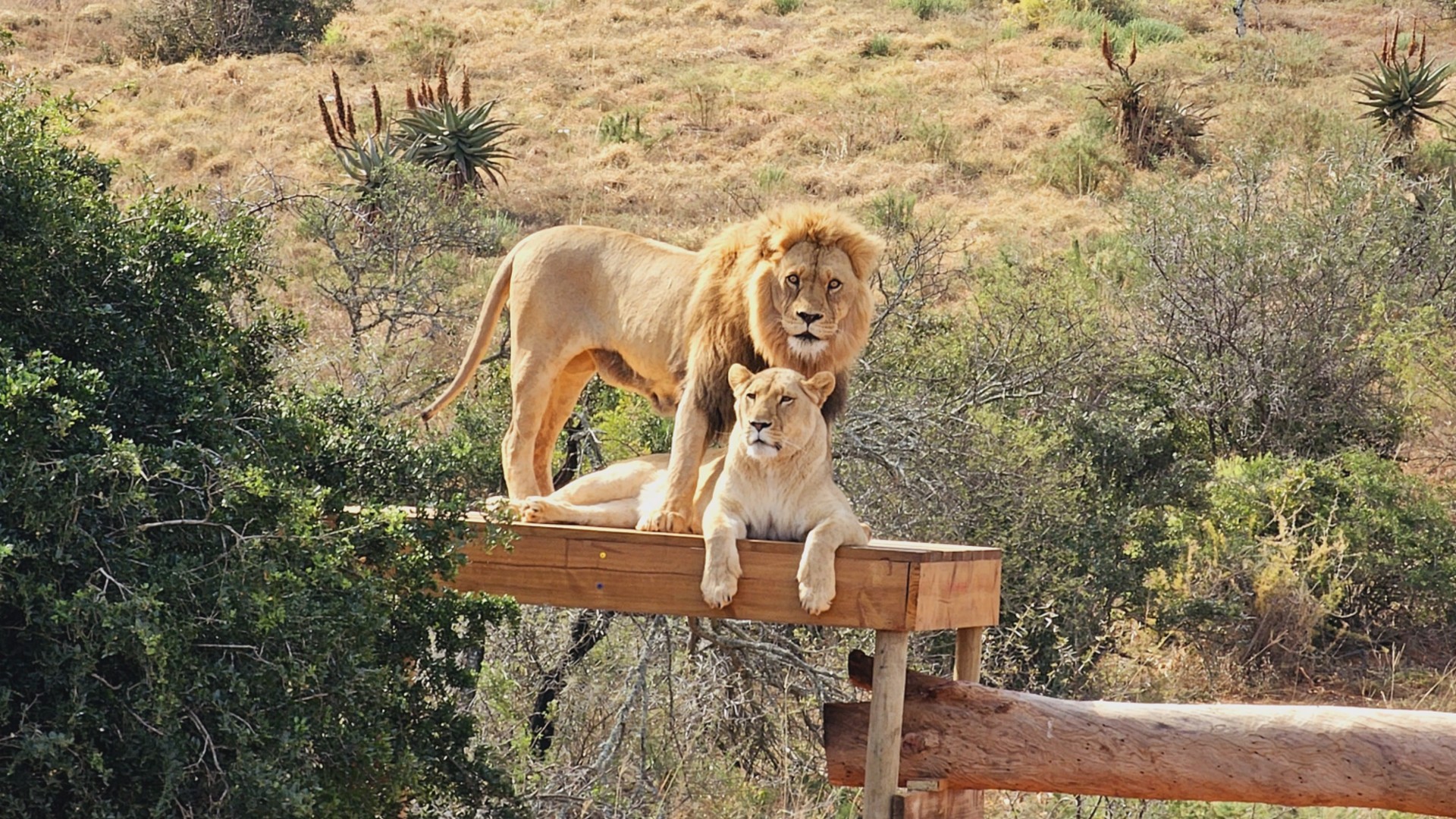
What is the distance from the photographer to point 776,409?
495cm

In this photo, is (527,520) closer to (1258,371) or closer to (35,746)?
(35,746)

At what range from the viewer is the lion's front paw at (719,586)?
494cm

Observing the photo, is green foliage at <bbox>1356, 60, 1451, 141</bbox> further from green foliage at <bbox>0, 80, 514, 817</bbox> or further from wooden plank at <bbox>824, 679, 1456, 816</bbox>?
green foliage at <bbox>0, 80, 514, 817</bbox>

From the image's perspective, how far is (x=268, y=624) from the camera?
4082 mm

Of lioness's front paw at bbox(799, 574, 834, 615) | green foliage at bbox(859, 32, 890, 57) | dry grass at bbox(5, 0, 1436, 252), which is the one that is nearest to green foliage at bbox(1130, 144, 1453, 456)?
dry grass at bbox(5, 0, 1436, 252)

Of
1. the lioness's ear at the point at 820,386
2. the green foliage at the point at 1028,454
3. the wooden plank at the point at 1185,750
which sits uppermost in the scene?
the lioness's ear at the point at 820,386

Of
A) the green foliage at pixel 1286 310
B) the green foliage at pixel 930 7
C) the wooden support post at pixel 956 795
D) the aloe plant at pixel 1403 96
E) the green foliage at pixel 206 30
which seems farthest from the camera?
the green foliage at pixel 930 7

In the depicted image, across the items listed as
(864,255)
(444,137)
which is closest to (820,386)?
(864,255)

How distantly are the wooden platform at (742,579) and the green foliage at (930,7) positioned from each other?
27167mm

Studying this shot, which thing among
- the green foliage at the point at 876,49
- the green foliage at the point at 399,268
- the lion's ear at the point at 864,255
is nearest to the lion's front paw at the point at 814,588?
the lion's ear at the point at 864,255

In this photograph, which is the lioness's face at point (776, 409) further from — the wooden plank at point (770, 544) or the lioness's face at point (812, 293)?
the wooden plank at point (770, 544)

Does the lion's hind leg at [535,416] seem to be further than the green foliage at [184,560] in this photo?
Yes

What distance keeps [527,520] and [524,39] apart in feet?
82.7

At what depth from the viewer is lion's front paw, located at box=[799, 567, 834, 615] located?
488 centimetres
